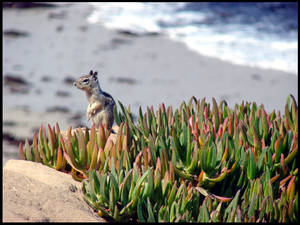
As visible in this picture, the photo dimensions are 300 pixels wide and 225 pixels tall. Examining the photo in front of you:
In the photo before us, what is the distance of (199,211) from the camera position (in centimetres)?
325

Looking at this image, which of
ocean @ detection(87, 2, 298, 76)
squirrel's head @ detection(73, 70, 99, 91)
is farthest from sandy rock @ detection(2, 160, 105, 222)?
ocean @ detection(87, 2, 298, 76)

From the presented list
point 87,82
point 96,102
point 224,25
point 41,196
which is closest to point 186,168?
point 41,196

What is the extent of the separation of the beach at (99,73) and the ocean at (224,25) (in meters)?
0.54

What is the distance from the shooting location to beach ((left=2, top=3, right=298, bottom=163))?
827 cm

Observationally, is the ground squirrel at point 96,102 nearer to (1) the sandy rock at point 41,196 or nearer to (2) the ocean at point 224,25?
(1) the sandy rock at point 41,196

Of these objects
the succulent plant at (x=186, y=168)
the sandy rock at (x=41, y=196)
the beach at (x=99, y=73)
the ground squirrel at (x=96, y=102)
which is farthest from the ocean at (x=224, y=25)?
the sandy rock at (x=41, y=196)

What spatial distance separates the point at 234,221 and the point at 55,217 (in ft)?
3.97

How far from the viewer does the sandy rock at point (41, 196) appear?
308cm

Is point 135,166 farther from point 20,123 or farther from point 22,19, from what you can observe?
point 22,19

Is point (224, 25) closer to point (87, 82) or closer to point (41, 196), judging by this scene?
point (87, 82)

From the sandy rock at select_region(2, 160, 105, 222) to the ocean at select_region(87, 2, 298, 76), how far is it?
28.0ft

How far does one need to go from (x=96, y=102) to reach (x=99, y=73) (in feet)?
19.8

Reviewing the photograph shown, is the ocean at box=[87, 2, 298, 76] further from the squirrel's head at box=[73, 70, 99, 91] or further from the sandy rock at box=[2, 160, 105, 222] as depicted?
the sandy rock at box=[2, 160, 105, 222]

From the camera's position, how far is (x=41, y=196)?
10.9ft
